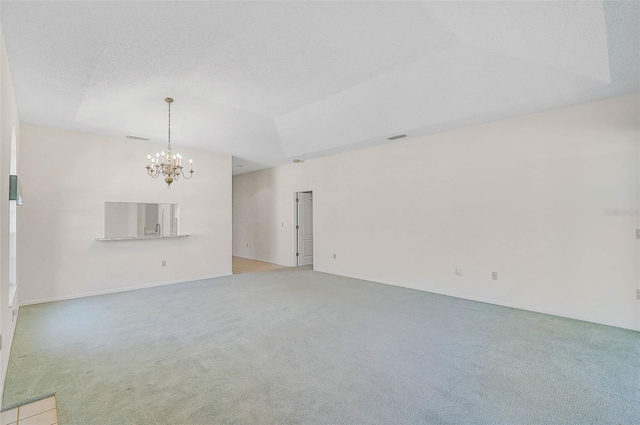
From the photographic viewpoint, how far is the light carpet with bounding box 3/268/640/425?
2.03 m

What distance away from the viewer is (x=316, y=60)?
3322 mm

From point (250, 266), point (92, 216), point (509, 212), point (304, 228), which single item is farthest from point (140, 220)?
point (509, 212)

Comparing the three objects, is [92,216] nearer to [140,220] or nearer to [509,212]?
[140,220]

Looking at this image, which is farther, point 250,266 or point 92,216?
point 250,266

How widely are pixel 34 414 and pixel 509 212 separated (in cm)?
543

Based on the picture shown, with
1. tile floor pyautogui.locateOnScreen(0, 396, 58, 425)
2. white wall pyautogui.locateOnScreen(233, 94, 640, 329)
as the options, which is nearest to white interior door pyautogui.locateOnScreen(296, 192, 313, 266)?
white wall pyautogui.locateOnScreen(233, 94, 640, 329)

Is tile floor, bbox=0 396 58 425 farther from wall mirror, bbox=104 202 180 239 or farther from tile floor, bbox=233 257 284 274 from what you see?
tile floor, bbox=233 257 284 274

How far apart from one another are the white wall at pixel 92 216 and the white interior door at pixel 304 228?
2375mm

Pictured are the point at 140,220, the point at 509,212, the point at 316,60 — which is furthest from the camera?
the point at 140,220

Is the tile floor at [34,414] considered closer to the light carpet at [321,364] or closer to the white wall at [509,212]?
the light carpet at [321,364]

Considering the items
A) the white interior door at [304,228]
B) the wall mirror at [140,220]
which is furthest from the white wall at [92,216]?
the white interior door at [304,228]

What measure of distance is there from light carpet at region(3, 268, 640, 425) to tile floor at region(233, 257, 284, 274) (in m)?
2.92

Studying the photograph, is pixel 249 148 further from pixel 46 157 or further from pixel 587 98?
pixel 587 98

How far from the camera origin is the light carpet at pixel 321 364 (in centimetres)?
203
